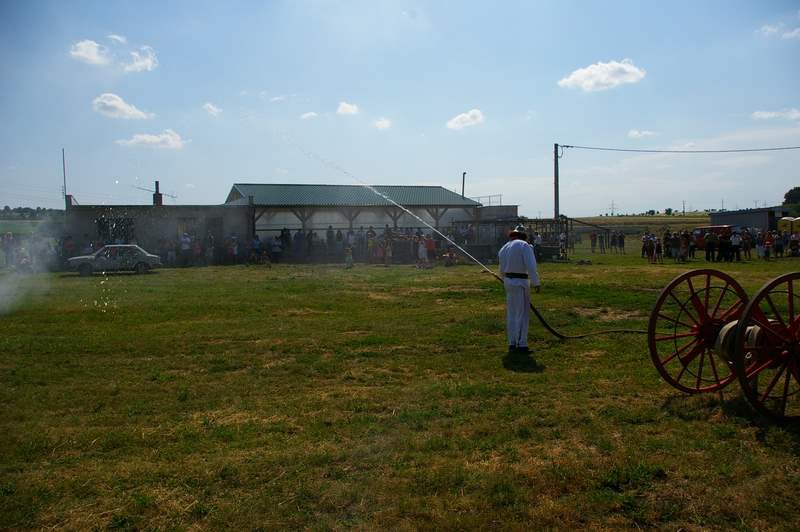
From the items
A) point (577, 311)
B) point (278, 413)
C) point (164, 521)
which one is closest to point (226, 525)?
point (164, 521)

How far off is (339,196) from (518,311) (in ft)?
98.7

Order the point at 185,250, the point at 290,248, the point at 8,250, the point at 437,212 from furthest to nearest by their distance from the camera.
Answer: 1. the point at 437,212
2. the point at 290,248
3. the point at 185,250
4. the point at 8,250

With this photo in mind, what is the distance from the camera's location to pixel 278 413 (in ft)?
20.3

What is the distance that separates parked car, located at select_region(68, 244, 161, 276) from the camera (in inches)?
1005

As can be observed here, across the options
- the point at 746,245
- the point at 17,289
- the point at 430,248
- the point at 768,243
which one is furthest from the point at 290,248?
the point at 768,243

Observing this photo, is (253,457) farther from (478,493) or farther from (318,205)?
(318,205)

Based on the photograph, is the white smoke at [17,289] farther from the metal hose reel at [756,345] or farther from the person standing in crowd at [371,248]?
the person standing in crowd at [371,248]

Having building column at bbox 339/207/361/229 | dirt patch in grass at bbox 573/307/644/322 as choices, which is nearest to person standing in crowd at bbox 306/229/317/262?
building column at bbox 339/207/361/229

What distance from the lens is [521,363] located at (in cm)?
811

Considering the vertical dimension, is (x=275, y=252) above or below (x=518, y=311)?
above

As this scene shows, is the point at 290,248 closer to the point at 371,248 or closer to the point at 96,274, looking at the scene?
the point at 371,248

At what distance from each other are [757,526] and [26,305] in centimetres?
1557

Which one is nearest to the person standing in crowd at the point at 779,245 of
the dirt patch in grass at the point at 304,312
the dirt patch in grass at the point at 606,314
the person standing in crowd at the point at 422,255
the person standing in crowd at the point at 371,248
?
the person standing in crowd at the point at 422,255

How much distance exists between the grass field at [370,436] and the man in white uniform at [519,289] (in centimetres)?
36
